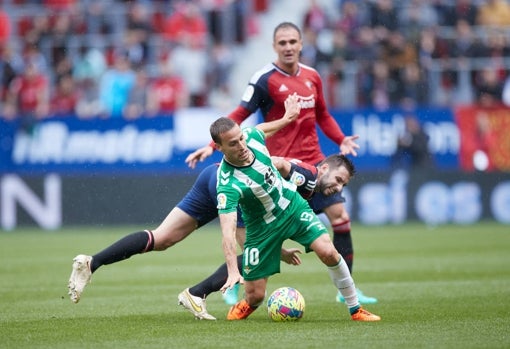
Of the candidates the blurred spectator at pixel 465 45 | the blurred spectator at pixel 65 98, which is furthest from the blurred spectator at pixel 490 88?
the blurred spectator at pixel 65 98

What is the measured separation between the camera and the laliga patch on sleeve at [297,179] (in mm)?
9969

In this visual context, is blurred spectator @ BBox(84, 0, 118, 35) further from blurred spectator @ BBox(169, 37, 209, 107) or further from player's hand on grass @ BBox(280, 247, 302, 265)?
player's hand on grass @ BBox(280, 247, 302, 265)

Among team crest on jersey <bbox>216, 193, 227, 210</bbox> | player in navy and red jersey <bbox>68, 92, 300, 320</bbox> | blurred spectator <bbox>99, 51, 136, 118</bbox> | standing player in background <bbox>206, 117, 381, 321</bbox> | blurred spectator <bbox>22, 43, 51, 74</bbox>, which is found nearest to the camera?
team crest on jersey <bbox>216, 193, 227, 210</bbox>

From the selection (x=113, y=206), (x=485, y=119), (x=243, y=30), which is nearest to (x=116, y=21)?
(x=243, y=30)

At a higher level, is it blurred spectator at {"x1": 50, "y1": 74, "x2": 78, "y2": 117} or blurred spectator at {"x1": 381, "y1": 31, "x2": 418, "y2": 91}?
blurred spectator at {"x1": 381, "y1": 31, "x2": 418, "y2": 91}

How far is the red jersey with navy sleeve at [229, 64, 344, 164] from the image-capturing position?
1135cm

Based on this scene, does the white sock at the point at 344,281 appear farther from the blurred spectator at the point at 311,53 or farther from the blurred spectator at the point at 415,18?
the blurred spectator at the point at 415,18

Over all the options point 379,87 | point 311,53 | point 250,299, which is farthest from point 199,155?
point 379,87

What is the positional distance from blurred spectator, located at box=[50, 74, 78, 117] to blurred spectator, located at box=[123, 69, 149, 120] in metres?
1.34

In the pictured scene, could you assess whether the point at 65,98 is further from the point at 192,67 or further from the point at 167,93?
the point at 192,67

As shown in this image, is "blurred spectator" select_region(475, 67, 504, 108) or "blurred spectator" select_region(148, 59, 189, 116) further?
"blurred spectator" select_region(148, 59, 189, 116)

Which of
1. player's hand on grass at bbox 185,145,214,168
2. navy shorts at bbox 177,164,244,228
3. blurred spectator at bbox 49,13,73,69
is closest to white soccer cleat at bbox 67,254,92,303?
navy shorts at bbox 177,164,244,228

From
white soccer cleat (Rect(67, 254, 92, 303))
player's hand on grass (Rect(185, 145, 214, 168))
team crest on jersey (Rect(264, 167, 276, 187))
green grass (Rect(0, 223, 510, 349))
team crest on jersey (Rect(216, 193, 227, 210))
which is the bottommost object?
green grass (Rect(0, 223, 510, 349))

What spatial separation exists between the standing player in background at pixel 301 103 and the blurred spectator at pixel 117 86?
44.5ft
